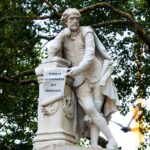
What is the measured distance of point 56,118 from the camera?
9.44 metres

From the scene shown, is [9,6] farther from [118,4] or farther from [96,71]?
[96,71]

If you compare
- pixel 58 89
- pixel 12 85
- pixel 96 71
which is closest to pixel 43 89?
pixel 58 89

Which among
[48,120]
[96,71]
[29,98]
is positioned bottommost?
[48,120]

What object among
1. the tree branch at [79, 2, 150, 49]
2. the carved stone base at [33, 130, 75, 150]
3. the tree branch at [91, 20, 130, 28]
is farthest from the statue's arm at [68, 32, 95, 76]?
the tree branch at [91, 20, 130, 28]

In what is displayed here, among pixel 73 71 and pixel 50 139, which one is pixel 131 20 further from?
pixel 50 139

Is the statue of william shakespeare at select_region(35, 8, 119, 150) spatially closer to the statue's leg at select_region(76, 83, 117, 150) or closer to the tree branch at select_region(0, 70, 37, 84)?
the statue's leg at select_region(76, 83, 117, 150)

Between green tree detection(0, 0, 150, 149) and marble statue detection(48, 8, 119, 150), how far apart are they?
714cm

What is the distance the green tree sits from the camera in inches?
707

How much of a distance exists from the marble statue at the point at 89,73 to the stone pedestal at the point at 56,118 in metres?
0.21

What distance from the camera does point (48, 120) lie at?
9.48 meters

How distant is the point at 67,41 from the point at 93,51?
22.9 inches

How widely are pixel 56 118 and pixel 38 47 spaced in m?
10.1

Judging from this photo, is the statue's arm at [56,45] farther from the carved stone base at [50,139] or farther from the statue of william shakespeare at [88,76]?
the carved stone base at [50,139]

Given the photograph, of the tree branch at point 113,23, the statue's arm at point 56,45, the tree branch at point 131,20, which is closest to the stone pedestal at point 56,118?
the statue's arm at point 56,45
